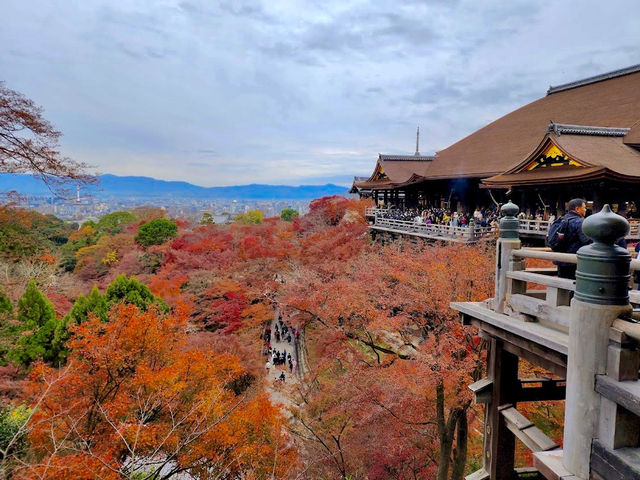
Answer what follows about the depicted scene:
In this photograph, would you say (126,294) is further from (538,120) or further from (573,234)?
(538,120)

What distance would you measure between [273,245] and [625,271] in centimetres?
2380

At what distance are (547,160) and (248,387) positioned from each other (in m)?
14.7

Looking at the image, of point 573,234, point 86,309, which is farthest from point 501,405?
point 86,309

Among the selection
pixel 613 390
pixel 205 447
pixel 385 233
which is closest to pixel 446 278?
pixel 205 447

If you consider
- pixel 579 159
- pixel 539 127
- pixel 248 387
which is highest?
pixel 539 127

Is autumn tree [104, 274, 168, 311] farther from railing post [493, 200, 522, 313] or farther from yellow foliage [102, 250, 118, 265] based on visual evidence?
yellow foliage [102, 250, 118, 265]

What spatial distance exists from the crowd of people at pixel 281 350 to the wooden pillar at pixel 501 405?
13.4 meters

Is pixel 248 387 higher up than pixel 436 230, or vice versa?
pixel 436 230

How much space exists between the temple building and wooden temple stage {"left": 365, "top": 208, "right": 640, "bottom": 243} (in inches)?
58.2

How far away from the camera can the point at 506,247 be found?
3.34 m

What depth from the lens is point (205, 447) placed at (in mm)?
8688

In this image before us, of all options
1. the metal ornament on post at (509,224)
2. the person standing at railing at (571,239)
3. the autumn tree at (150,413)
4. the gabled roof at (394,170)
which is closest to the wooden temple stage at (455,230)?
the gabled roof at (394,170)

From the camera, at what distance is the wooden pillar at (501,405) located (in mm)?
3830

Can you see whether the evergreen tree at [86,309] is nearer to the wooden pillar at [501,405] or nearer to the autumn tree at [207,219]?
the wooden pillar at [501,405]
